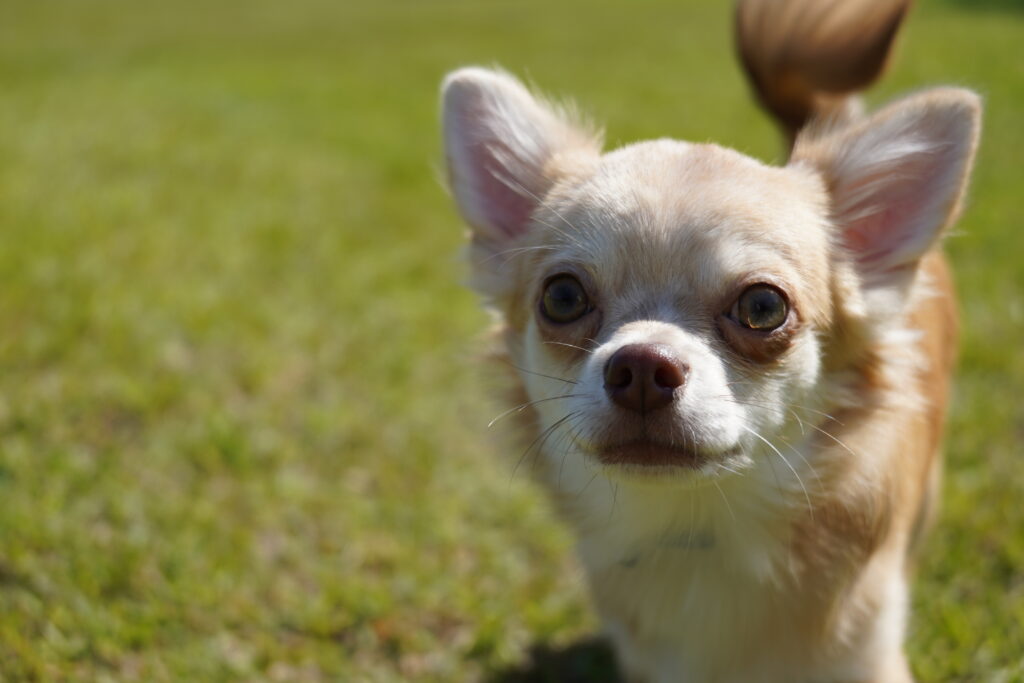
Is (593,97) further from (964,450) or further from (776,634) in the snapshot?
(776,634)

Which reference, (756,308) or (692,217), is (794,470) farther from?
(692,217)

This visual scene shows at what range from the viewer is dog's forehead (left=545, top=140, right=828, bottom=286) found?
2.48 metres

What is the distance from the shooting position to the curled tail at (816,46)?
3.79 metres

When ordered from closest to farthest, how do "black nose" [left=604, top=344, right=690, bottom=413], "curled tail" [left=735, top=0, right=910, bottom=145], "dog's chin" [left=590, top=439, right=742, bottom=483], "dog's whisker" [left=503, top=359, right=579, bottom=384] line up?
"black nose" [left=604, top=344, right=690, bottom=413]
"dog's chin" [left=590, top=439, right=742, bottom=483]
"dog's whisker" [left=503, top=359, right=579, bottom=384]
"curled tail" [left=735, top=0, right=910, bottom=145]

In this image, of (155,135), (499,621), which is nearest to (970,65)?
(155,135)

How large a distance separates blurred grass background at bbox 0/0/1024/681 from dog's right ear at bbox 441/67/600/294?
0.18 m

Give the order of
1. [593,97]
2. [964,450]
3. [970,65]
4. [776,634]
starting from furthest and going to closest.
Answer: [593,97]
[970,65]
[964,450]
[776,634]

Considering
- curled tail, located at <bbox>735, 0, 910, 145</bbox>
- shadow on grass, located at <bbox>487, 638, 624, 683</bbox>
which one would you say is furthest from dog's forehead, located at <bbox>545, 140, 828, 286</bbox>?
shadow on grass, located at <bbox>487, 638, 624, 683</bbox>

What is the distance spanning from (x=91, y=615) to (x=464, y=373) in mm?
2429

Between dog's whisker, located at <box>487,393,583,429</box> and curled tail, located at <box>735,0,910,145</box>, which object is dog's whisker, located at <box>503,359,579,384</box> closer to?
dog's whisker, located at <box>487,393,583,429</box>

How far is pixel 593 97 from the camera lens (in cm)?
1184

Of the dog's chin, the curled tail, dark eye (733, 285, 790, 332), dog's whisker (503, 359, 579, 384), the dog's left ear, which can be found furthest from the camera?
the curled tail

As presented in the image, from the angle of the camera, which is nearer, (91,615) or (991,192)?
(91,615)

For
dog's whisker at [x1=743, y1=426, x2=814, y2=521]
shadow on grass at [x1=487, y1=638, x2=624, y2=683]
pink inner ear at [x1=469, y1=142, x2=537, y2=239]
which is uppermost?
pink inner ear at [x1=469, y1=142, x2=537, y2=239]
